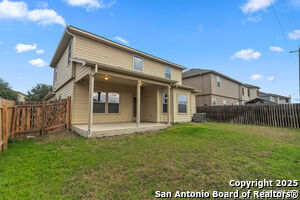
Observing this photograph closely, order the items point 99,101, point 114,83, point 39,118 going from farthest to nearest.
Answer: point 114,83, point 99,101, point 39,118

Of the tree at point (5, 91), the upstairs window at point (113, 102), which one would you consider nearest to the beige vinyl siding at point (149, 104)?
the upstairs window at point (113, 102)

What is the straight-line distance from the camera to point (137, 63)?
1027 cm

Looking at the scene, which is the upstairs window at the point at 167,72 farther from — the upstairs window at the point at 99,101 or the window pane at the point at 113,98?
the upstairs window at the point at 99,101

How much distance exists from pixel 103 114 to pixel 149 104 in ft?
11.7

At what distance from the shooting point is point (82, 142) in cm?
473

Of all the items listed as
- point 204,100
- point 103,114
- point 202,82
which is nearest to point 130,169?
point 103,114

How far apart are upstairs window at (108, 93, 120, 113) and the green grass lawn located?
186 inches

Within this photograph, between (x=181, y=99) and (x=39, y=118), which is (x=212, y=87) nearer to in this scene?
(x=181, y=99)

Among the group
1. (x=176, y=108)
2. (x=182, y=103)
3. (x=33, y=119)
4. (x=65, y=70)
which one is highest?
(x=65, y=70)

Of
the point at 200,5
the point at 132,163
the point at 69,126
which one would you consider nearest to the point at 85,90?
the point at 69,126

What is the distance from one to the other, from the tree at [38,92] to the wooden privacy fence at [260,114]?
75.3ft

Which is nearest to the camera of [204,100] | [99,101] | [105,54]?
[99,101]

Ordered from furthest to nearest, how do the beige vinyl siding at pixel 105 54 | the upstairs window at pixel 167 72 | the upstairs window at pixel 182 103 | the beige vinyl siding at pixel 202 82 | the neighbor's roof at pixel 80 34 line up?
the beige vinyl siding at pixel 202 82
the upstairs window at pixel 167 72
the upstairs window at pixel 182 103
the beige vinyl siding at pixel 105 54
the neighbor's roof at pixel 80 34

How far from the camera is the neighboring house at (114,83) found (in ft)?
23.0
